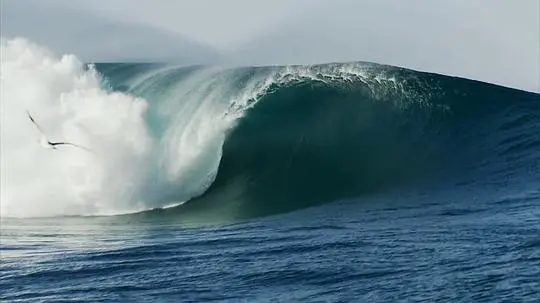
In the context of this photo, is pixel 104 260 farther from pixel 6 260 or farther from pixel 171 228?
pixel 171 228

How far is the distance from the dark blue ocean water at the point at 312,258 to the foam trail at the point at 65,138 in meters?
3.28

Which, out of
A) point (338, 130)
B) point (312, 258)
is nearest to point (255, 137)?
point (338, 130)

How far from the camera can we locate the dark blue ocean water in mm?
8109

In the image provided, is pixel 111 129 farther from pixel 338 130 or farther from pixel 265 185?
pixel 338 130

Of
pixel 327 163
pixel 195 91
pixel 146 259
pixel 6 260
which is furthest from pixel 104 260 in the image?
pixel 195 91

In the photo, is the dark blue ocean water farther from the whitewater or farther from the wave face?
the whitewater

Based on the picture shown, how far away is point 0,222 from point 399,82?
9.55m

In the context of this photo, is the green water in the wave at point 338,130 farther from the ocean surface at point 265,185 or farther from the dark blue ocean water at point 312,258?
the dark blue ocean water at point 312,258

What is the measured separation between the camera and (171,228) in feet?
44.1

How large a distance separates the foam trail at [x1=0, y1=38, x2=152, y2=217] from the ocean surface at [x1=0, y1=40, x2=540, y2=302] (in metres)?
0.04

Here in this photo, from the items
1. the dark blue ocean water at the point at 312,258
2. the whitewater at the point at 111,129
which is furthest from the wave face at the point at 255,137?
the dark blue ocean water at the point at 312,258

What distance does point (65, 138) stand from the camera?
18266 millimetres

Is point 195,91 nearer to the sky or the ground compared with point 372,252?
nearer to the sky

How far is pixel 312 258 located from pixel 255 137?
8.97m
